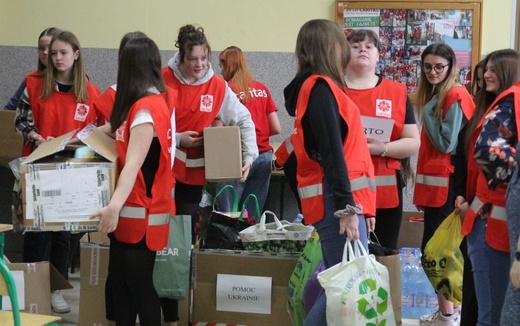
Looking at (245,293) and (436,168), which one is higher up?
(436,168)

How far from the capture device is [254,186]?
225 inches

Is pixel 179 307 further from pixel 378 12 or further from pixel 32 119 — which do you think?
pixel 378 12

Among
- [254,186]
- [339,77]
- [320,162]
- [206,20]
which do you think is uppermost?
[206,20]

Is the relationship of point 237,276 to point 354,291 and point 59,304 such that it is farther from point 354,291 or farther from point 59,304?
point 59,304

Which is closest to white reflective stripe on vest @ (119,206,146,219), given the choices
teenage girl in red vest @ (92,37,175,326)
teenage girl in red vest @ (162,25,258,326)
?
teenage girl in red vest @ (92,37,175,326)

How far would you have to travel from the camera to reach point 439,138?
14.1ft

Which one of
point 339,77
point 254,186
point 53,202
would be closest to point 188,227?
point 53,202

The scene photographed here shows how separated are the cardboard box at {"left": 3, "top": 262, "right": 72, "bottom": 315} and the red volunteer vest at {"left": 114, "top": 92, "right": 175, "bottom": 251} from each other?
778 millimetres

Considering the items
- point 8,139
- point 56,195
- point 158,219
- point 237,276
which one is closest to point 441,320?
point 237,276

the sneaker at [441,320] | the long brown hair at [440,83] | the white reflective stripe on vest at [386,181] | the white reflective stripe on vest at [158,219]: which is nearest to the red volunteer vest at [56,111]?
the white reflective stripe on vest at [158,219]

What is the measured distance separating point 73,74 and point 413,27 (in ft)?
9.22

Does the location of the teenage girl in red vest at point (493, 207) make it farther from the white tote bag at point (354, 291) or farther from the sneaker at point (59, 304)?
the sneaker at point (59, 304)

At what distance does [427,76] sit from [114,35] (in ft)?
9.75

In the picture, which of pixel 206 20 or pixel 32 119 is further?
pixel 206 20
